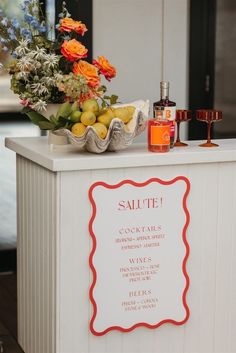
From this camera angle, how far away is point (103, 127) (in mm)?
2705

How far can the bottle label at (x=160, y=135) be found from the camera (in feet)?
9.11

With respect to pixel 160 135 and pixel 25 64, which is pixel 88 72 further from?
pixel 160 135

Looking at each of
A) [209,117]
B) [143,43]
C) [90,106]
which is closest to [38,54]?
[90,106]

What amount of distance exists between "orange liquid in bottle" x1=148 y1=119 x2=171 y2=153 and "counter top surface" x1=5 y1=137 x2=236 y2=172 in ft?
0.10

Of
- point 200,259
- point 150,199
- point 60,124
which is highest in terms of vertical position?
point 60,124

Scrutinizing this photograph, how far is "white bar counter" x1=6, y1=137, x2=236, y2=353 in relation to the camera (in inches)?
106

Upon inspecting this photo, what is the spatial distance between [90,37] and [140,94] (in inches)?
18.7

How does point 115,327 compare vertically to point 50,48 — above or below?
below

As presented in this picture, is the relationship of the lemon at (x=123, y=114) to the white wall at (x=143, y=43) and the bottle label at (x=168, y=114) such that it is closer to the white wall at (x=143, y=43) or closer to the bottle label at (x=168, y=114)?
the bottle label at (x=168, y=114)

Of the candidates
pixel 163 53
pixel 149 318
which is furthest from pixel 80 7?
pixel 149 318

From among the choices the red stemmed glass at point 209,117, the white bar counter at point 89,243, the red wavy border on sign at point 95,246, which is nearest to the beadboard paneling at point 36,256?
the white bar counter at point 89,243

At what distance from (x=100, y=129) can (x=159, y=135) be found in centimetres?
22

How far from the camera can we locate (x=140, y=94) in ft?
15.5

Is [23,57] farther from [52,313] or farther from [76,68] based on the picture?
[52,313]
